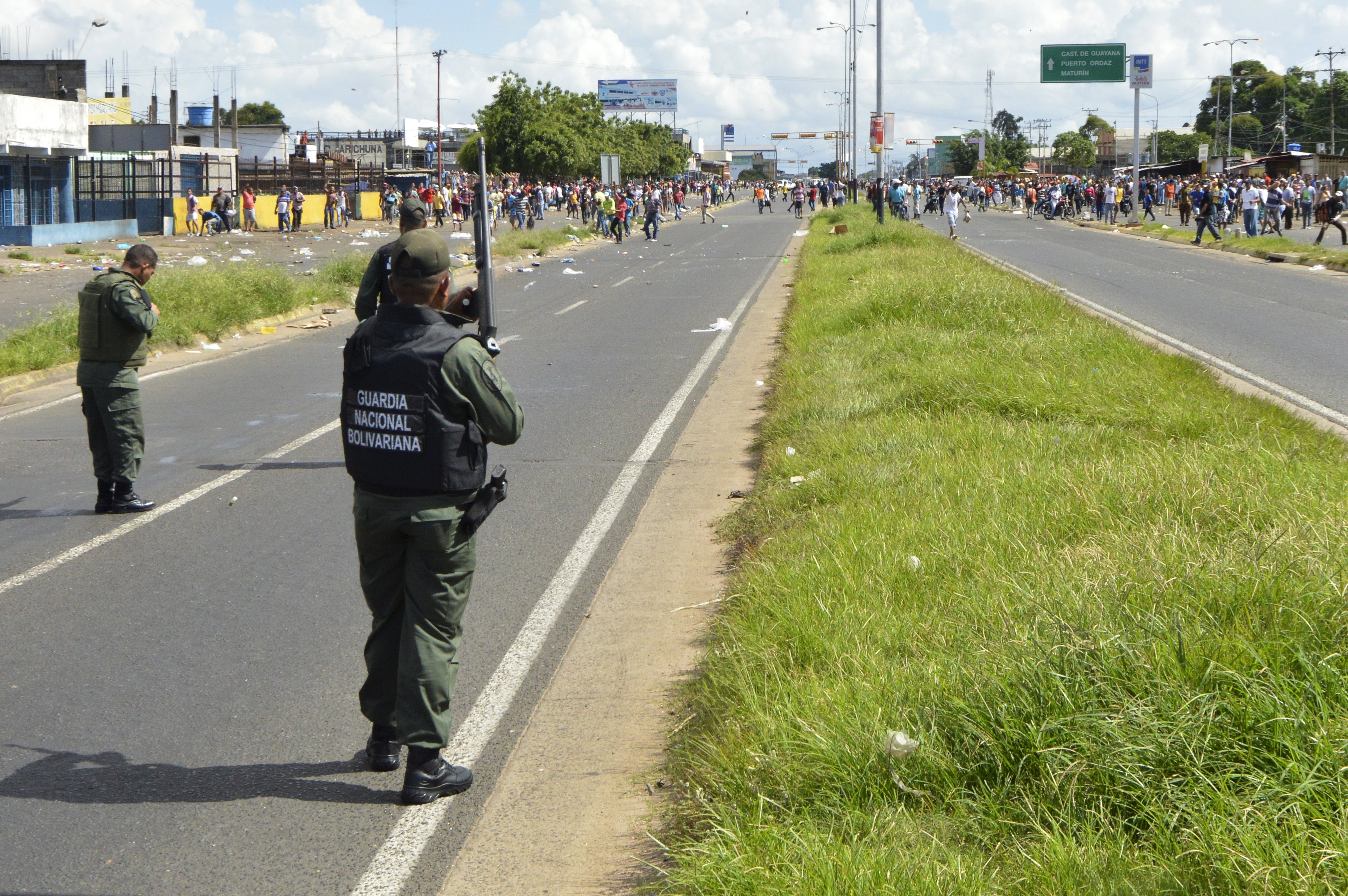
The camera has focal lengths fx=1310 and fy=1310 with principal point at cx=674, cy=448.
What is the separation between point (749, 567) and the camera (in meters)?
6.12

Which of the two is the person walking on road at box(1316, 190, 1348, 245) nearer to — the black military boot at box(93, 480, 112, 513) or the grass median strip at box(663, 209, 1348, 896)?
the grass median strip at box(663, 209, 1348, 896)

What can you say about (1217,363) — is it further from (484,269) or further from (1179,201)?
(1179,201)

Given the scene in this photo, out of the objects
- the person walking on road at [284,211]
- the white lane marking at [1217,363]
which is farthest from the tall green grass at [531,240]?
the white lane marking at [1217,363]

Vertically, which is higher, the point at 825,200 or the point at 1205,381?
the point at 825,200

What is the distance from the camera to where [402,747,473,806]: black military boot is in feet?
13.7

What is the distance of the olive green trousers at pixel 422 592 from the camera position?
4.09m

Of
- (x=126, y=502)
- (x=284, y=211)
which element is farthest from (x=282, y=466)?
(x=284, y=211)

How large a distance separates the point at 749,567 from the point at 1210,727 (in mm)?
2834

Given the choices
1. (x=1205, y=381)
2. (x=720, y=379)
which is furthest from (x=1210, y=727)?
(x=720, y=379)

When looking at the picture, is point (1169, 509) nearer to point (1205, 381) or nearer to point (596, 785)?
point (596, 785)

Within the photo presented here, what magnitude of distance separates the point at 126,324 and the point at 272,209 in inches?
1876

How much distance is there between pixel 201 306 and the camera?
18047 millimetres

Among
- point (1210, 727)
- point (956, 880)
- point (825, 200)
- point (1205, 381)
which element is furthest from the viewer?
point (825, 200)

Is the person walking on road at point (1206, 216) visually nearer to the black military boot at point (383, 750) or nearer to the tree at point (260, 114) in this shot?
the black military boot at point (383, 750)
